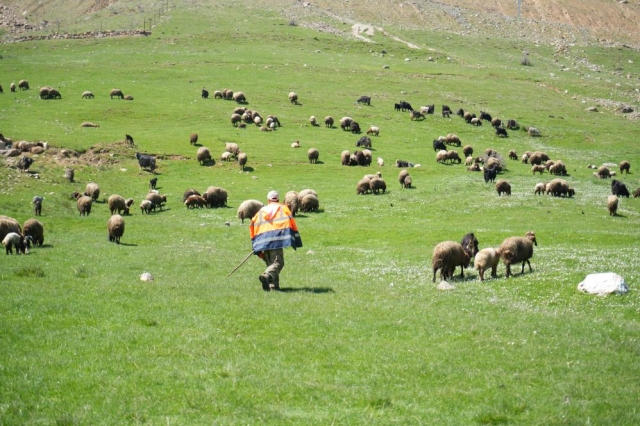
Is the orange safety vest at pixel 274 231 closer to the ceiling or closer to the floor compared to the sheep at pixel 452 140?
closer to the ceiling

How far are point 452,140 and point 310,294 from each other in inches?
2199

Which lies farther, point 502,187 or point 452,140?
point 452,140

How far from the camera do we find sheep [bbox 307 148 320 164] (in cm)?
5800

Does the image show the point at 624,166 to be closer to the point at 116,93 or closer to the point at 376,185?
the point at 376,185

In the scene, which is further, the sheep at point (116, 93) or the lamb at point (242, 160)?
the sheep at point (116, 93)

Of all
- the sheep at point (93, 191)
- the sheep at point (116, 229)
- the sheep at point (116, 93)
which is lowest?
the sheep at point (93, 191)

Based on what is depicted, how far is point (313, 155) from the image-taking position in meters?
58.2

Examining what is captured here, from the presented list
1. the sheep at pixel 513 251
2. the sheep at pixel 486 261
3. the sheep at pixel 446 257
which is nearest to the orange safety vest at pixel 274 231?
the sheep at pixel 446 257

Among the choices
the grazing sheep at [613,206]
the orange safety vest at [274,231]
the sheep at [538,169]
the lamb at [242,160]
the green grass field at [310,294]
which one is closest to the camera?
the green grass field at [310,294]

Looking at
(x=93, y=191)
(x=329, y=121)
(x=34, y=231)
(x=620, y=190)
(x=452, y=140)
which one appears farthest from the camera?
(x=329, y=121)

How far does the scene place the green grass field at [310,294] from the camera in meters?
9.40

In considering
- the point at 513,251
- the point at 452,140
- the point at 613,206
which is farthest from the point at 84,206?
the point at 452,140

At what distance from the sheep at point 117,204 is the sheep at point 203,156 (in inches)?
623

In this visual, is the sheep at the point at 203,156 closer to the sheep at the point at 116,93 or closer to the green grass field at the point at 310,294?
the green grass field at the point at 310,294
